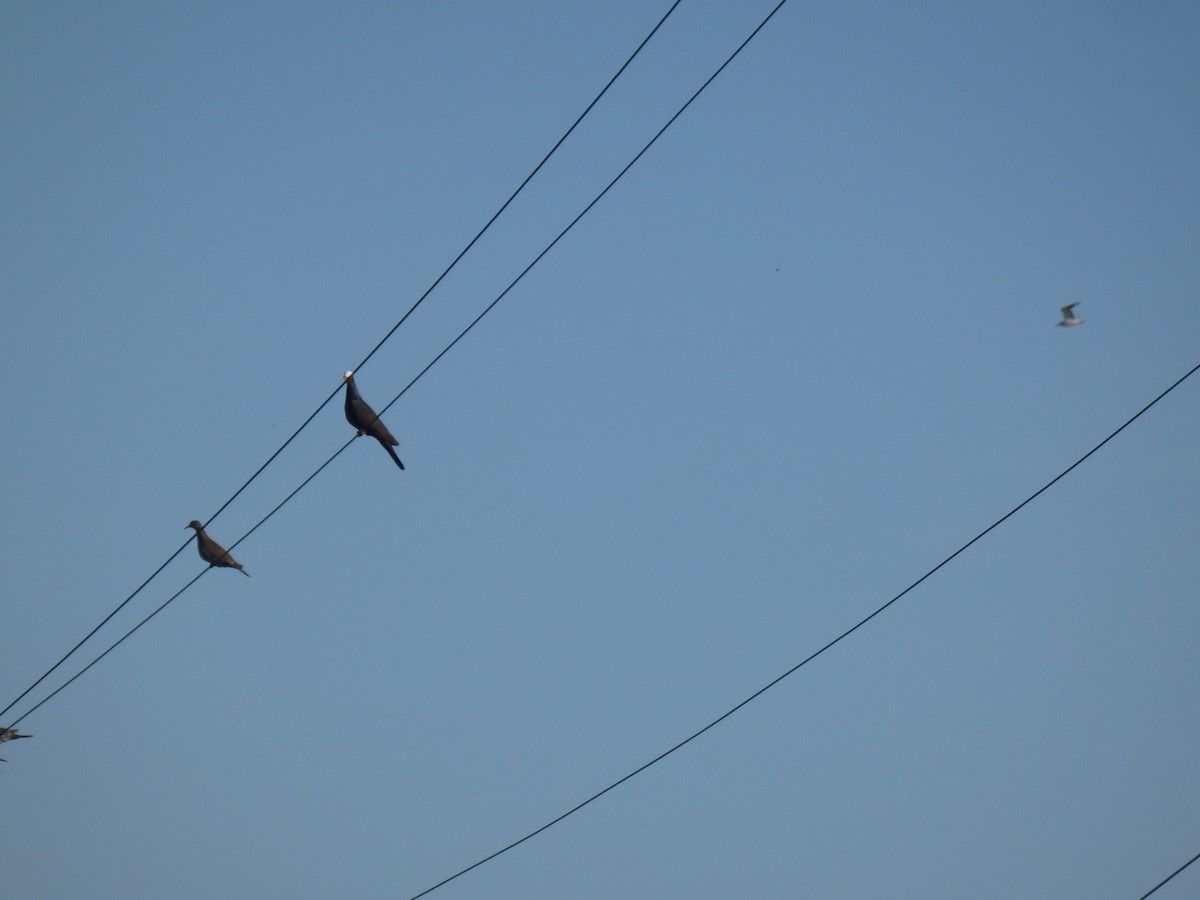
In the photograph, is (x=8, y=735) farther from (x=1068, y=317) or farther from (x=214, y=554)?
(x=1068, y=317)

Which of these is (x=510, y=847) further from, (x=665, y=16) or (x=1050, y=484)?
(x=665, y=16)

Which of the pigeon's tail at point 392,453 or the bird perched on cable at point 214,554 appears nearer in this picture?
the pigeon's tail at point 392,453

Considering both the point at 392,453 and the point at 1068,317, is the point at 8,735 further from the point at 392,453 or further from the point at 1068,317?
the point at 1068,317

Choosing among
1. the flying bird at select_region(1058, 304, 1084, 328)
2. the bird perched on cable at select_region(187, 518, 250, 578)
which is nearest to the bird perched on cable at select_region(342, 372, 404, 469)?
the bird perched on cable at select_region(187, 518, 250, 578)

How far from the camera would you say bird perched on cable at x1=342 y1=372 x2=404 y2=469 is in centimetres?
1568

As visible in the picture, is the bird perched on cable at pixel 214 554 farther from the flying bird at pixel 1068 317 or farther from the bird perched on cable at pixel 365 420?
the flying bird at pixel 1068 317

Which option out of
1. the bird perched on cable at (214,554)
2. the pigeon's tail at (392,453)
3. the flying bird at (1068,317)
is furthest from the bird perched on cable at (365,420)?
the flying bird at (1068,317)

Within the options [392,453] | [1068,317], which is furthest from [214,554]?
[1068,317]

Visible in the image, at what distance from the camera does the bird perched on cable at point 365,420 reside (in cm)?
1568

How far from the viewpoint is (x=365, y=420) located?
15750mm

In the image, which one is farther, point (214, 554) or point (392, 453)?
point (214, 554)

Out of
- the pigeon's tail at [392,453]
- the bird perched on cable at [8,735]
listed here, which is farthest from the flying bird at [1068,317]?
the bird perched on cable at [8,735]

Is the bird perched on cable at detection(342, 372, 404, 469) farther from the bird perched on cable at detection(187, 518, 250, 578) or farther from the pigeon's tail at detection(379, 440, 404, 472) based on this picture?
the bird perched on cable at detection(187, 518, 250, 578)

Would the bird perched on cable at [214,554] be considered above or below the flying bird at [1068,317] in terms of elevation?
above
